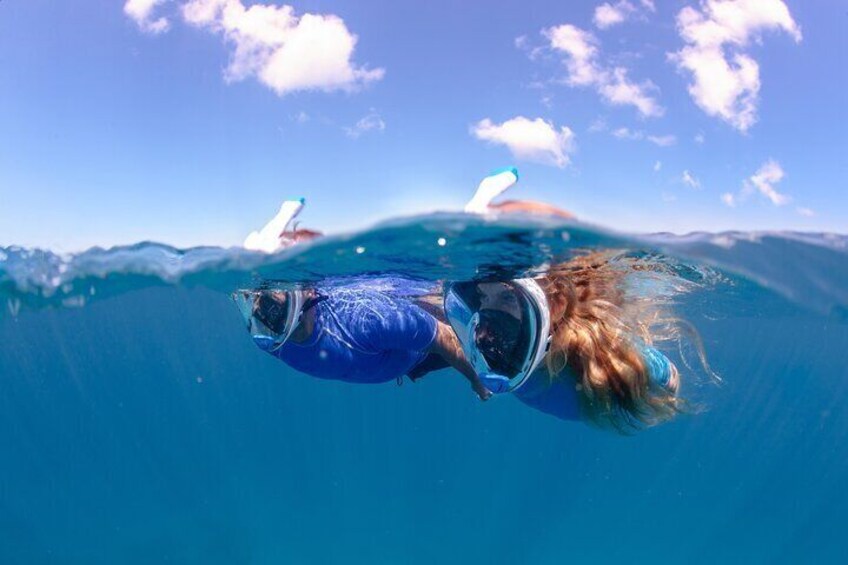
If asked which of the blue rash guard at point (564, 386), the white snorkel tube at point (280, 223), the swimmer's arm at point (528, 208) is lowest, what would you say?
the blue rash guard at point (564, 386)

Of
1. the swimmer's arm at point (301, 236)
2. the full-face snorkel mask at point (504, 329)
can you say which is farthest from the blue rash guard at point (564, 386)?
the swimmer's arm at point (301, 236)

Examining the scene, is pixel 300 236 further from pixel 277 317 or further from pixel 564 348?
pixel 564 348

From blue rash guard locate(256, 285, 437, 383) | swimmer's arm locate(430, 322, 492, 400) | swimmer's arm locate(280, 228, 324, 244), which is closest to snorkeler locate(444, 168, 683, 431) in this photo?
swimmer's arm locate(430, 322, 492, 400)

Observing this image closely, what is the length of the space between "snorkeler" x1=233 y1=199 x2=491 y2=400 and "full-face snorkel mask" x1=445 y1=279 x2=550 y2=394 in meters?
0.65

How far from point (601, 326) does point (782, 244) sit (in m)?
6.21

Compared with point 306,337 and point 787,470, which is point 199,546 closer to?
point 306,337

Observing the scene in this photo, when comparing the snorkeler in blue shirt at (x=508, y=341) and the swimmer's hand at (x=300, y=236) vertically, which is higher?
the swimmer's hand at (x=300, y=236)

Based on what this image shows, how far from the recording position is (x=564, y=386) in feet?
13.9

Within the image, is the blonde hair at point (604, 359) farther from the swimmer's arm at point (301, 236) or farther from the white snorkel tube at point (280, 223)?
the swimmer's arm at point (301, 236)

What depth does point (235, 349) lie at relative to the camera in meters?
32.1

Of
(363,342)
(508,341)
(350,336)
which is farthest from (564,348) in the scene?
(350,336)

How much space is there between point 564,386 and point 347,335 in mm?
2129

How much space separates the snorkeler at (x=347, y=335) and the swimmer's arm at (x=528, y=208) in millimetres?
1287

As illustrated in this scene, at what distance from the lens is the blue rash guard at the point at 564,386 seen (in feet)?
13.4
